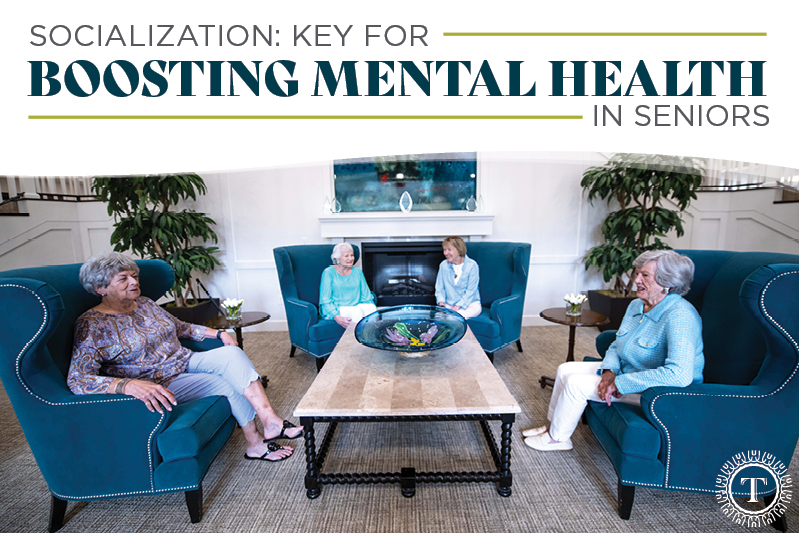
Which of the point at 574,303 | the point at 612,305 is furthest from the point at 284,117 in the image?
the point at 612,305

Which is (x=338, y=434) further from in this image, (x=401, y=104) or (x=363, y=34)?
(x=363, y=34)

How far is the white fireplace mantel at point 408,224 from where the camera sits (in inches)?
147

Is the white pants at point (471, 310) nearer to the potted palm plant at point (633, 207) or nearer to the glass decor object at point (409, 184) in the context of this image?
the glass decor object at point (409, 184)

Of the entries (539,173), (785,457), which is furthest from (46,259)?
(785,457)

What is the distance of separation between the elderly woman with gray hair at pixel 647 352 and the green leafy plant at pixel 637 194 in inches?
74.4

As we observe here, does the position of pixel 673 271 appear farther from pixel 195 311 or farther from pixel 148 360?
pixel 195 311

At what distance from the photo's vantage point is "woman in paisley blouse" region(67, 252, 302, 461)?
1.40m

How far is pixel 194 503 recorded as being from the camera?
1457mm

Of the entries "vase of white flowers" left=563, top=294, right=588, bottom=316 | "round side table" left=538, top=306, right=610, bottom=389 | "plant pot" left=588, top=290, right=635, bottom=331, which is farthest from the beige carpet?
"plant pot" left=588, top=290, right=635, bottom=331

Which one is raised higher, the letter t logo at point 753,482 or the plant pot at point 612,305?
the plant pot at point 612,305

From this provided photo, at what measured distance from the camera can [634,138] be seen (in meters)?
2.09

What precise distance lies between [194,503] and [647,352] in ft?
6.19

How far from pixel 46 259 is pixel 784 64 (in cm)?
644

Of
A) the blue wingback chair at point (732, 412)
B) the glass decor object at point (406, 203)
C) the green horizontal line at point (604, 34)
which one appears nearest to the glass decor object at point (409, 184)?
the glass decor object at point (406, 203)
